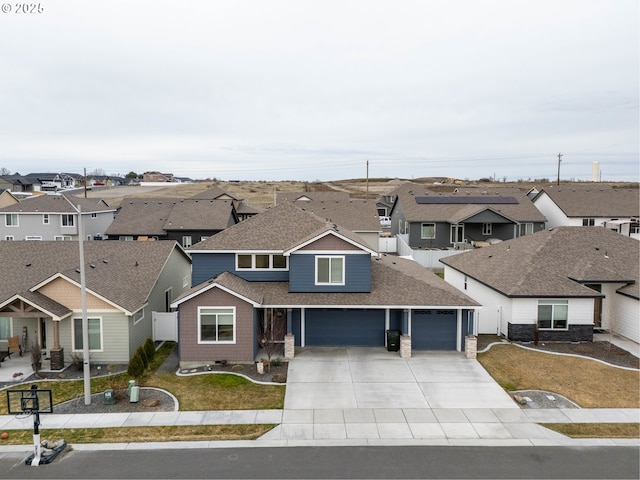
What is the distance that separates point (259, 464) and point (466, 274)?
782 inches

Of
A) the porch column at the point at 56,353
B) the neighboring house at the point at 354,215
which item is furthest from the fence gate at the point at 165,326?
the neighboring house at the point at 354,215

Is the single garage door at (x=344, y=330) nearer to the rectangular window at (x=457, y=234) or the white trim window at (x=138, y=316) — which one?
the white trim window at (x=138, y=316)

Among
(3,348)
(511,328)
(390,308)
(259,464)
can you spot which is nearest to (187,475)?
(259,464)

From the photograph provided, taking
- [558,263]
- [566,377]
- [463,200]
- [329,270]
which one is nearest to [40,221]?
[329,270]

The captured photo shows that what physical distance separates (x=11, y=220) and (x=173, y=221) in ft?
56.4

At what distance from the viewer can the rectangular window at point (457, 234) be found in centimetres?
4759

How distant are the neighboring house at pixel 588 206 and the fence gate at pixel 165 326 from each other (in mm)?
43945

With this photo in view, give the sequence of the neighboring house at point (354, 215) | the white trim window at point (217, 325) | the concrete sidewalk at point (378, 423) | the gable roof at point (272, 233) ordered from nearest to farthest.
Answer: the concrete sidewalk at point (378, 423)
the white trim window at point (217, 325)
the gable roof at point (272, 233)
the neighboring house at point (354, 215)

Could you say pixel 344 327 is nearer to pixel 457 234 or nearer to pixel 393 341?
pixel 393 341

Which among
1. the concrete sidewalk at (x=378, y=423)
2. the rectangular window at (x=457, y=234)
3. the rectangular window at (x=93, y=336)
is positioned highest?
the rectangular window at (x=457, y=234)

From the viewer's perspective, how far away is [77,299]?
20.4 m

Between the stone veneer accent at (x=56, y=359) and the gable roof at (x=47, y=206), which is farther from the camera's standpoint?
the gable roof at (x=47, y=206)

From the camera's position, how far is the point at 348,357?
21.2 m

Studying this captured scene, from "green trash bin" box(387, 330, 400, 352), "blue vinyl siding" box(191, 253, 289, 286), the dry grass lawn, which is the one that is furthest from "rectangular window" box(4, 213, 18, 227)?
the dry grass lawn
